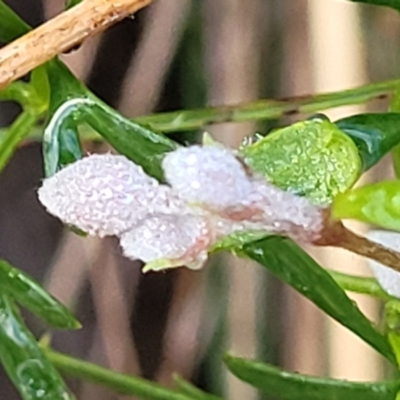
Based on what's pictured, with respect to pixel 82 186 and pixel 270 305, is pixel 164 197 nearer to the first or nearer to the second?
pixel 82 186

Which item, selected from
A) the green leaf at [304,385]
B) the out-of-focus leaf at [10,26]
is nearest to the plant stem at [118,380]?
the green leaf at [304,385]

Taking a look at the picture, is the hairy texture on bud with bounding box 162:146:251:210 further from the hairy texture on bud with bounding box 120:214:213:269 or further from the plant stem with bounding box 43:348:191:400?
the plant stem with bounding box 43:348:191:400

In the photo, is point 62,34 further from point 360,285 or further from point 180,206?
point 360,285

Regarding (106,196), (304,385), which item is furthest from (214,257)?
(106,196)

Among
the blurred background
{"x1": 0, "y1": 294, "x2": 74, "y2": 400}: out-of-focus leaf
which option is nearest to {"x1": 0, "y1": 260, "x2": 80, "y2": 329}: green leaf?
{"x1": 0, "y1": 294, "x2": 74, "y2": 400}: out-of-focus leaf

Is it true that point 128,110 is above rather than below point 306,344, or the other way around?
above

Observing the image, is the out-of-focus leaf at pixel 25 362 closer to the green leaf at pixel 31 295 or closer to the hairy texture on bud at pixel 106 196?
the green leaf at pixel 31 295

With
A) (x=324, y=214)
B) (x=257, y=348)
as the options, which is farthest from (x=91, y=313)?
(x=324, y=214)

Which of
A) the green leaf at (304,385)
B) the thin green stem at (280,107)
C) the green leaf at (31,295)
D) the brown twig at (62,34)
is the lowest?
the green leaf at (304,385)
